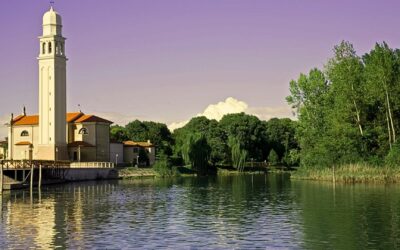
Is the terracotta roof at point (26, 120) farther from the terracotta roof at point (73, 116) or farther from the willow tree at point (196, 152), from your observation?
the willow tree at point (196, 152)

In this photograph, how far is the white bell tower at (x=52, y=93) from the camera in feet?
295

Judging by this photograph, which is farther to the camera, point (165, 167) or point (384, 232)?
point (165, 167)

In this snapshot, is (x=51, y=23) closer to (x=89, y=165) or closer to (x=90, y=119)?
(x=90, y=119)

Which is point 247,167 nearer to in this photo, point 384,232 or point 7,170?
point 7,170

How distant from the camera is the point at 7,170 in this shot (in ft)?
219

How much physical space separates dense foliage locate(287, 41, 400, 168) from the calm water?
484 inches

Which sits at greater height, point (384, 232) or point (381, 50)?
point (381, 50)

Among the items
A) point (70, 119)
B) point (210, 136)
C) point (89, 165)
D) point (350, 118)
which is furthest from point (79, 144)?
point (350, 118)

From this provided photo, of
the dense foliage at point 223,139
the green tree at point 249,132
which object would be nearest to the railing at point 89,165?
the dense foliage at point 223,139

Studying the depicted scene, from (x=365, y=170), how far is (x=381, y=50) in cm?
1235

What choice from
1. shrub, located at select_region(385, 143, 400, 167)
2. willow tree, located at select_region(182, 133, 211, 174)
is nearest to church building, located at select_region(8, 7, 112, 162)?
willow tree, located at select_region(182, 133, 211, 174)

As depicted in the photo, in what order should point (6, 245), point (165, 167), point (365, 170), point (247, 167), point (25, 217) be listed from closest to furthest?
1. point (6, 245)
2. point (25, 217)
3. point (365, 170)
4. point (165, 167)
5. point (247, 167)

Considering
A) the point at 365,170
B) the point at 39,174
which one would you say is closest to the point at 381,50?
the point at 365,170

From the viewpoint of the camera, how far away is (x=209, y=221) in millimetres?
33750
